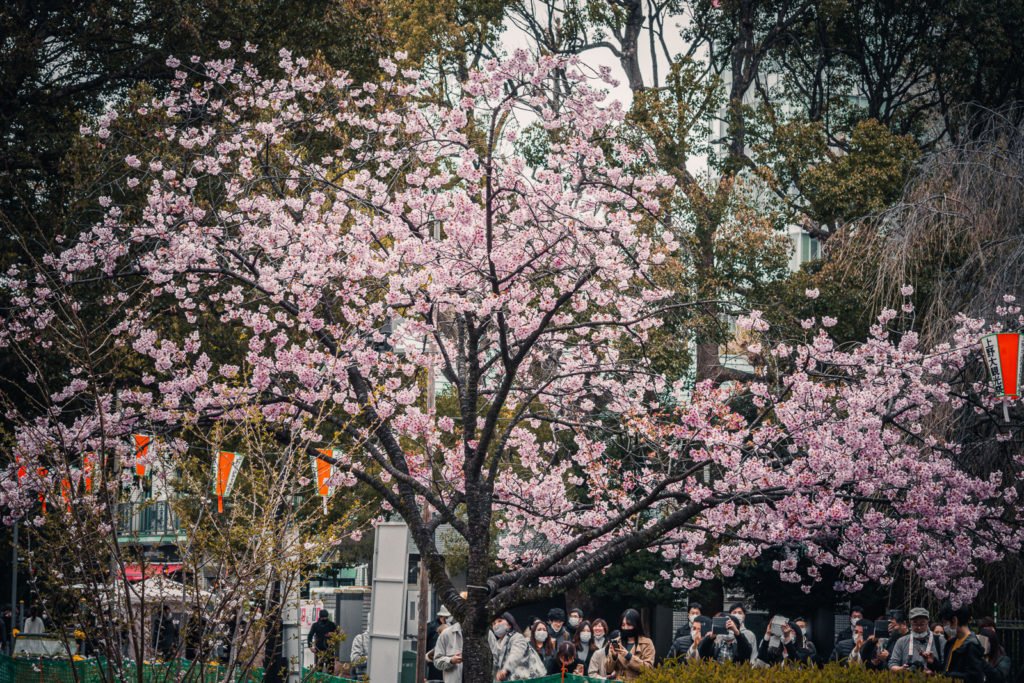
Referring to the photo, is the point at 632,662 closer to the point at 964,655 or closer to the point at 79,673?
the point at 964,655

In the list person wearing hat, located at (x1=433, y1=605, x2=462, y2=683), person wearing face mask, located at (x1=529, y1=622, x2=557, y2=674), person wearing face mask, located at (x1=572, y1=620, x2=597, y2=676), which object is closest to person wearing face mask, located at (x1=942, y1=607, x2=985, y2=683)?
person wearing face mask, located at (x1=572, y1=620, x2=597, y2=676)

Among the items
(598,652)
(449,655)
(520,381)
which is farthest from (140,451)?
(598,652)

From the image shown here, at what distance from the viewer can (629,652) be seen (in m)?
9.24

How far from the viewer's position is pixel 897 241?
1305 cm

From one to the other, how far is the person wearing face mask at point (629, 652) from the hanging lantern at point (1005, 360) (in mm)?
4079

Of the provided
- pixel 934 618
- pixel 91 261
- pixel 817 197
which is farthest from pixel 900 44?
pixel 91 261

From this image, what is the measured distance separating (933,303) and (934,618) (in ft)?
12.9

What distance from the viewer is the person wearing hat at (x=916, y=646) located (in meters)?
9.34

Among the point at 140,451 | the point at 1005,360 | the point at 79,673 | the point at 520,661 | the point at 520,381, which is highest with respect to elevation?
the point at 520,381

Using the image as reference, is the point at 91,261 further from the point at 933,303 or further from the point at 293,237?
the point at 933,303

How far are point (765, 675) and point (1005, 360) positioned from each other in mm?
3847

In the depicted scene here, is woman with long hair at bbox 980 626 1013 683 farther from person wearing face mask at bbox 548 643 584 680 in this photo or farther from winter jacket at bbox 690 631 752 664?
person wearing face mask at bbox 548 643 584 680

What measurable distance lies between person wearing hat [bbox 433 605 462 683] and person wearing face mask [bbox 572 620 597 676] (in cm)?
162

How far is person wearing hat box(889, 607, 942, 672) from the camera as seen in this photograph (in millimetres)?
9344
